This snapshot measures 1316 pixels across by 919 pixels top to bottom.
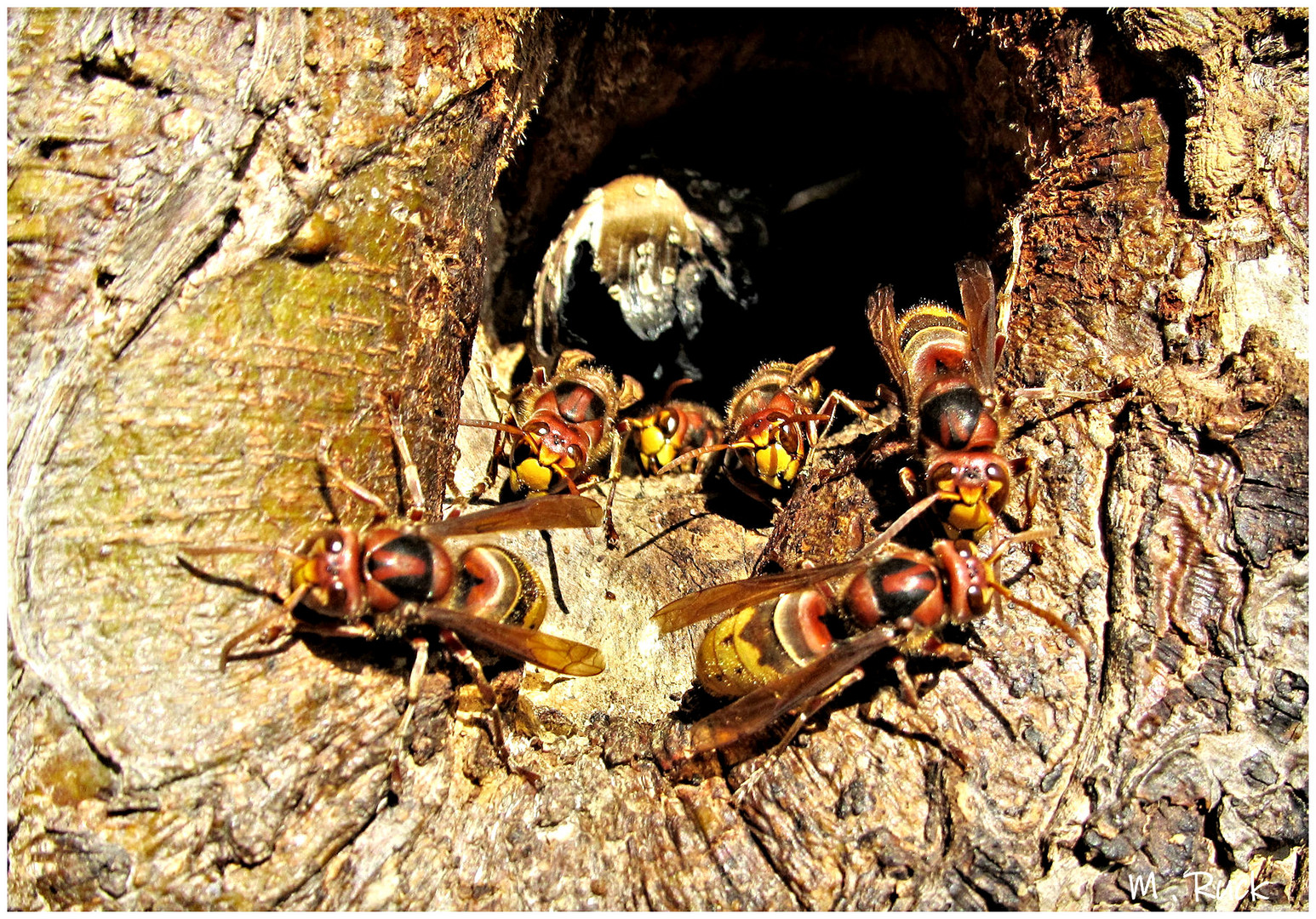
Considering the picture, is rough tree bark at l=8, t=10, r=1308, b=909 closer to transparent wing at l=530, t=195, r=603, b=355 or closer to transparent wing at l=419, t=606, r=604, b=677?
transparent wing at l=419, t=606, r=604, b=677

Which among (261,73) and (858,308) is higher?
(261,73)

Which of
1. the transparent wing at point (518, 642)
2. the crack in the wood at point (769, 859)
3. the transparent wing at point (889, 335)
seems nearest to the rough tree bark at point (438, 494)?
the crack in the wood at point (769, 859)

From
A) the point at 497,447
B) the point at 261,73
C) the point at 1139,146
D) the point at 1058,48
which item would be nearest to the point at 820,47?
the point at 1058,48

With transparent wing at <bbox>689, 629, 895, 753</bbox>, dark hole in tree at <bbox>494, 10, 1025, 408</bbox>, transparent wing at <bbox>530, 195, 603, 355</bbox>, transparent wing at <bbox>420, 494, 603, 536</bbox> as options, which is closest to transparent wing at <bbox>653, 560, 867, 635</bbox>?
transparent wing at <bbox>689, 629, 895, 753</bbox>

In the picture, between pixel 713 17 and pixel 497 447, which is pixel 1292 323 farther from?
pixel 497 447

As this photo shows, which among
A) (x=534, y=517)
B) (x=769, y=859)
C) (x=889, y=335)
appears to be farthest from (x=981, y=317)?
(x=769, y=859)

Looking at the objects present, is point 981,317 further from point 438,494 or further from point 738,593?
point 438,494

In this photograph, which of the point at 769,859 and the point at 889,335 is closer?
the point at 769,859
